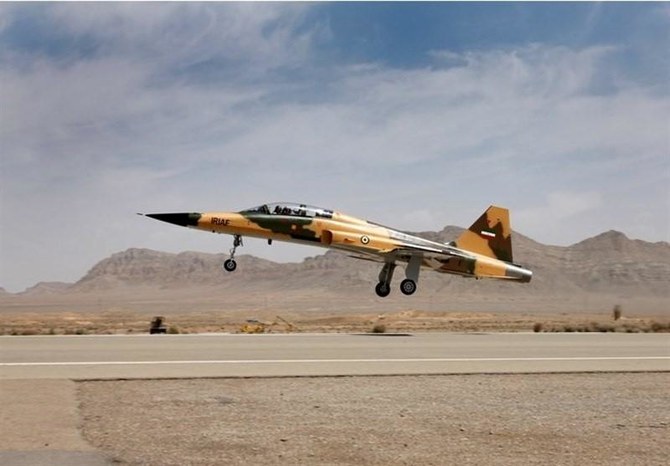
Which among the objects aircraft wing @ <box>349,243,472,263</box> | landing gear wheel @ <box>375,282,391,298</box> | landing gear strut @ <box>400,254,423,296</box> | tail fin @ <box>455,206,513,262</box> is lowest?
landing gear wheel @ <box>375,282,391,298</box>

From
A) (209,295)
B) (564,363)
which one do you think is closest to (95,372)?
(564,363)

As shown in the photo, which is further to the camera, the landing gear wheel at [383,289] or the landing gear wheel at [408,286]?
the landing gear wheel at [383,289]

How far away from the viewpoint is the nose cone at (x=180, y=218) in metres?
32.2

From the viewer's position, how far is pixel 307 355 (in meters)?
19.0

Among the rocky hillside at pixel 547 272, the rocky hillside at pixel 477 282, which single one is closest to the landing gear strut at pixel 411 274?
the rocky hillside at pixel 477 282

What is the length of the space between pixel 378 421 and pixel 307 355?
26.9ft

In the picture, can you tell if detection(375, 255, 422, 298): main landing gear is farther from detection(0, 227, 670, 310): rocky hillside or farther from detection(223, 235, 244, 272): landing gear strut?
detection(0, 227, 670, 310): rocky hillside

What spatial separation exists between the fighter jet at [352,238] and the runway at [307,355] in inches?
309

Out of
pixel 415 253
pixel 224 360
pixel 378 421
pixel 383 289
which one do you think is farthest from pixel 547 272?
pixel 378 421

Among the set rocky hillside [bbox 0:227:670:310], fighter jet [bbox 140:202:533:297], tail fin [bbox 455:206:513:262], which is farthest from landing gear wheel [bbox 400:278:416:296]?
rocky hillside [bbox 0:227:670:310]

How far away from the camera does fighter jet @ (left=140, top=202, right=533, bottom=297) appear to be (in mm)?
32094

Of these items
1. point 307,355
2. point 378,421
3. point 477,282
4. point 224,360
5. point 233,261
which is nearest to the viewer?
point 378,421

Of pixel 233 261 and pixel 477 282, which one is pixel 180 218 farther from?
pixel 477 282

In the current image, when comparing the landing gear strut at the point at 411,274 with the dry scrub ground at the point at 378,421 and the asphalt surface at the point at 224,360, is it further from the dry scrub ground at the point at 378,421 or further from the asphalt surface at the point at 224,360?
the dry scrub ground at the point at 378,421
